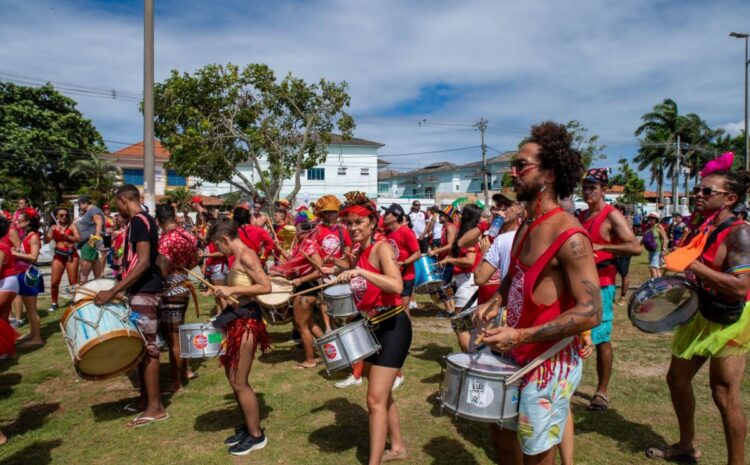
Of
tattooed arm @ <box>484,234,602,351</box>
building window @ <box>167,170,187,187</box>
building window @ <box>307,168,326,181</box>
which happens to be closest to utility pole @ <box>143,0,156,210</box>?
tattooed arm @ <box>484,234,602,351</box>

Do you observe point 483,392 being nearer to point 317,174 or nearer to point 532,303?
point 532,303

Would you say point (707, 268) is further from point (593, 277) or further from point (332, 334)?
point (332, 334)

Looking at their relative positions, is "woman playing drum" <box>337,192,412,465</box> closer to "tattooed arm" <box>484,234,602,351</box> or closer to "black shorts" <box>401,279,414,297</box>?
"tattooed arm" <box>484,234,602,351</box>

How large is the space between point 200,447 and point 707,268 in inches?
172

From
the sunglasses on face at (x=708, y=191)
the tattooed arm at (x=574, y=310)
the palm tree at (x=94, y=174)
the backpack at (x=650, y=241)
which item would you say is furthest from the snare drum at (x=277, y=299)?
the palm tree at (x=94, y=174)

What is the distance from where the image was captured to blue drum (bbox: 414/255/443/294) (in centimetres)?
757

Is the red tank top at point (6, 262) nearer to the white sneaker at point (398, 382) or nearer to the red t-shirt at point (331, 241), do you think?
the red t-shirt at point (331, 241)

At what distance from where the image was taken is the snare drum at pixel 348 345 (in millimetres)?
3537

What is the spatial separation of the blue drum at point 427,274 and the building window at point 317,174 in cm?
5018

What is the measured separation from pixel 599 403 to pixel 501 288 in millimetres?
3040

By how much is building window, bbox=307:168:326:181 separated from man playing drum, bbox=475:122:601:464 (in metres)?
55.3

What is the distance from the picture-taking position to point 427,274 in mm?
7648

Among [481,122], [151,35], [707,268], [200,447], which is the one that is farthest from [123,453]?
[481,122]

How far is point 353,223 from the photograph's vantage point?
3.83 metres
